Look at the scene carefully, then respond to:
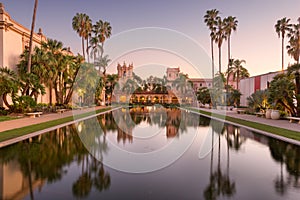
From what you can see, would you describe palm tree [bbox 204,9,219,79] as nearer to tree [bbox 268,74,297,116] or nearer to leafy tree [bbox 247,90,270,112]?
leafy tree [bbox 247,90,270,112]

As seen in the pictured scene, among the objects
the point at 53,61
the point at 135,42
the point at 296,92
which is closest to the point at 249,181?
the point at 135,42

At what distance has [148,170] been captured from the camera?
7.46 meters

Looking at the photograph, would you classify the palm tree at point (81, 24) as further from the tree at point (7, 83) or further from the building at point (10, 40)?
the tree at point (7, 83)

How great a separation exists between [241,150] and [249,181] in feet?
13.2

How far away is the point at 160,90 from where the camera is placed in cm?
7844

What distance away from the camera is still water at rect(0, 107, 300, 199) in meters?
5.59

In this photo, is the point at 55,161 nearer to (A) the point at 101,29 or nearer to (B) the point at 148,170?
(B) the point at 148,170

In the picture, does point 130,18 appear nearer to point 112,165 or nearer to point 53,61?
point 53,61

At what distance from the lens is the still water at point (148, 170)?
559 centimetres

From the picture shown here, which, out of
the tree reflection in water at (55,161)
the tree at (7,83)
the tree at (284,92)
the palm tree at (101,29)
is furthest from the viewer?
the palm tree at (101,29)

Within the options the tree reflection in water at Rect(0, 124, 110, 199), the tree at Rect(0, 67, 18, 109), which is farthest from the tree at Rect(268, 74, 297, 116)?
the tree at Rect(0, 67, 18, 109)

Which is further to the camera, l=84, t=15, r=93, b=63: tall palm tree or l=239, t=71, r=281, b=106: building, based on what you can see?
l=84, t=15, r=93, b=63: tall palm tree

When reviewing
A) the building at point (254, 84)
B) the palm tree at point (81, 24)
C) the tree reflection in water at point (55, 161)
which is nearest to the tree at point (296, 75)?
the building at point (254, 84)

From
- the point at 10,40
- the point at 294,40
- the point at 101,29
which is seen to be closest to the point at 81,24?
the point at 101,29
